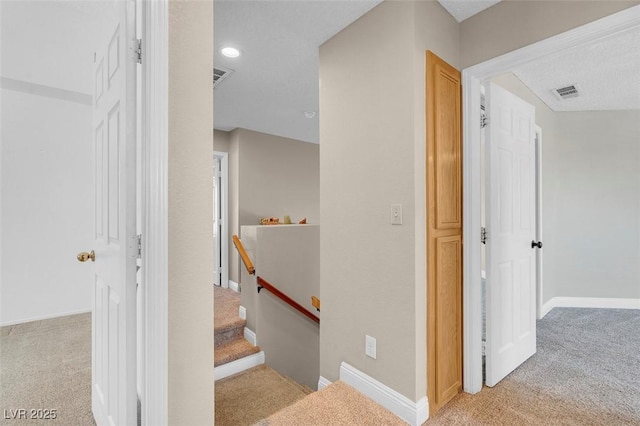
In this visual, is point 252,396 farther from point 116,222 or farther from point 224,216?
point 224,216

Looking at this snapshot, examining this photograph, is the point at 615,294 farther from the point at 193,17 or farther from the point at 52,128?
the point at 52,128

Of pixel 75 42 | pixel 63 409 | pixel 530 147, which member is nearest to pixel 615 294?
pixel 530 147

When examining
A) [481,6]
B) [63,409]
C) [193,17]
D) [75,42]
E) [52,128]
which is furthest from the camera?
[52,128]

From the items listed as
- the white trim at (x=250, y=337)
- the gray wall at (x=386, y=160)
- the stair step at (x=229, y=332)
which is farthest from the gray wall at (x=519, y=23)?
the stair step at (x=229, y=332)

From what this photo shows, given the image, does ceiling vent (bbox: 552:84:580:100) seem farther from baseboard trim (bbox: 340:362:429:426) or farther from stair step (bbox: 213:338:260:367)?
stair step (bbox: 213:338:260:367)

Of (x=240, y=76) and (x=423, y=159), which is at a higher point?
(x=240, y=76)

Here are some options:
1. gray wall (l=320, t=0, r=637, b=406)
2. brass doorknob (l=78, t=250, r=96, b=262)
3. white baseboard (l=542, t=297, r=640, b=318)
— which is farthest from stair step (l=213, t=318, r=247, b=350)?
white baseboard (l=542, t=297, r=640, b=318)

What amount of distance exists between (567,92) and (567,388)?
9.16 ft

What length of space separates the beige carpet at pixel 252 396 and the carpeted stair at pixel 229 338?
0.16m

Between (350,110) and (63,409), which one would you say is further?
(350,110)

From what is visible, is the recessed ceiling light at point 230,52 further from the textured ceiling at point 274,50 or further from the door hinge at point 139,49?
the door hinge at point 139,49

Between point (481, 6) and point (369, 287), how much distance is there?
5.92 feet

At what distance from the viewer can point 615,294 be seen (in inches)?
148

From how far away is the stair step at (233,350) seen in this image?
2.79m
